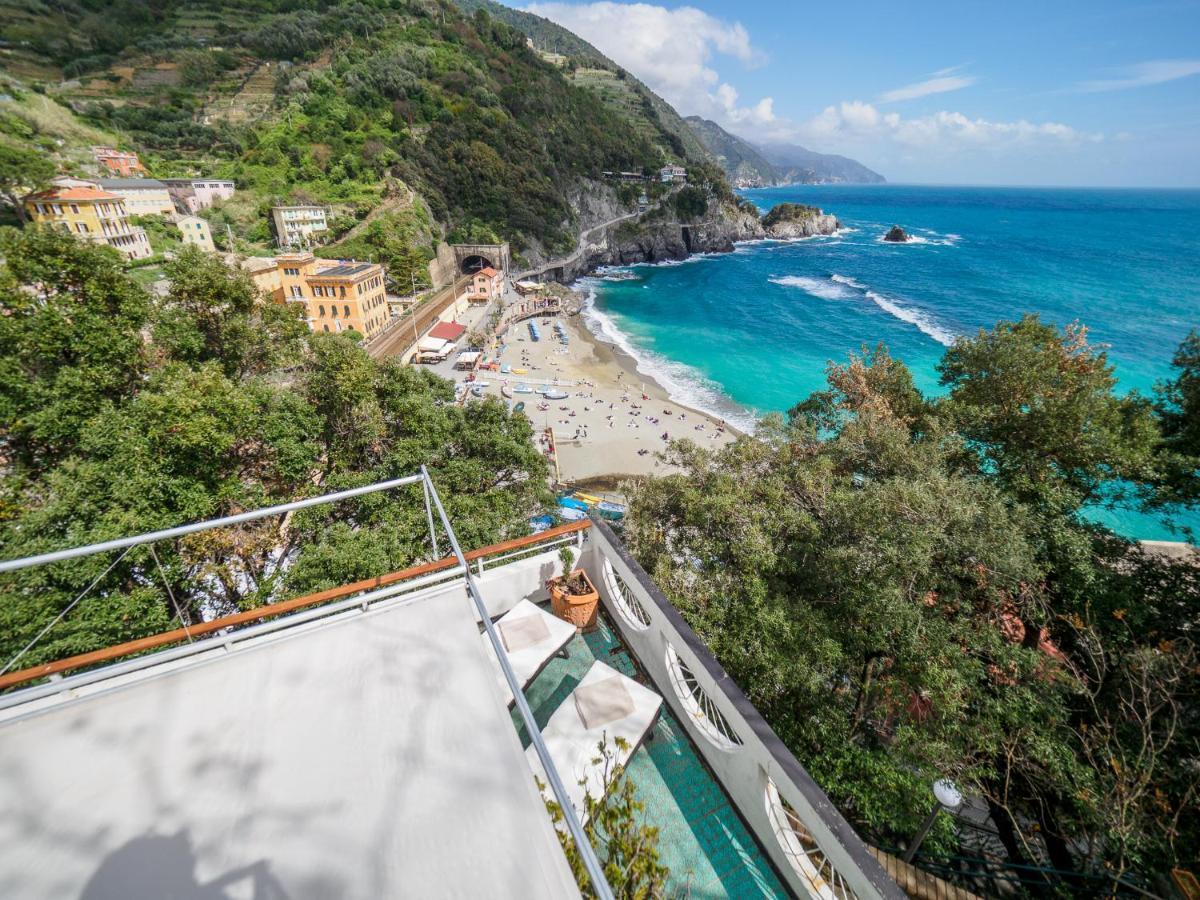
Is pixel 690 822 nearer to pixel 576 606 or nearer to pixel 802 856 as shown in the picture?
pixel 802 856

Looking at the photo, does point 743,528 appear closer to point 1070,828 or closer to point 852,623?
point 852,623

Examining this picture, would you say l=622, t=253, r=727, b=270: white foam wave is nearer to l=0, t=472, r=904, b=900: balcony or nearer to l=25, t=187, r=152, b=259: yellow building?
l=25, t=187, r=152, b=259: yellow building

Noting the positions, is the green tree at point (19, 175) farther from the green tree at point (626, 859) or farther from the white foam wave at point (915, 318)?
the white foam wave at point (915, 318)

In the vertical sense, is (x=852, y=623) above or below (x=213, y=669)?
below

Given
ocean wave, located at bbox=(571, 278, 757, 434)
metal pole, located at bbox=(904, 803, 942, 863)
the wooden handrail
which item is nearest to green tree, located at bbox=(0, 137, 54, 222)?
ocean wave, located at bbox=(571, 278, 757, 434)

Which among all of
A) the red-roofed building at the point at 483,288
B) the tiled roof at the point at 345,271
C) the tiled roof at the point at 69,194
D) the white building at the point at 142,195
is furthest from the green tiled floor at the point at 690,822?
the white building at the point at 142,195

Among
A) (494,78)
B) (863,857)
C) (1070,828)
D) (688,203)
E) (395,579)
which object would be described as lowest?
(1070,828)

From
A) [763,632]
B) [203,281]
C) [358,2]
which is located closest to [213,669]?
[763,632]
